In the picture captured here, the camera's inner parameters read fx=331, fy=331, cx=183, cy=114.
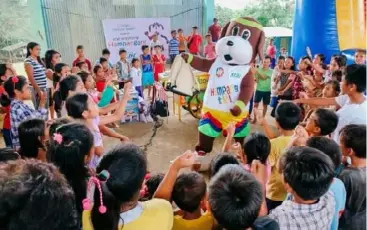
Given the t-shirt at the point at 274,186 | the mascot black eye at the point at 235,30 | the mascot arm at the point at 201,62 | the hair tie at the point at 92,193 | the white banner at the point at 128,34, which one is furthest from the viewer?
the white banner at the point at 128,34

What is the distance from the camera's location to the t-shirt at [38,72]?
14.5ft

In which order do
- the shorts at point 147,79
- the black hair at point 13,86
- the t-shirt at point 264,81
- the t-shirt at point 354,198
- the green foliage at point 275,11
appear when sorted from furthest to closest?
the green foliage at point 275,11
the shorts at point 147,79
the t-shirt at point 264,81
the black hair at point 13,86
the t-shirt at point 354,198

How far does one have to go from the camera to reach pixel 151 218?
4.36 feet

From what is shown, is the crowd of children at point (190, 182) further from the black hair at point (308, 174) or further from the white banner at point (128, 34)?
the white banner at point (128, 34)

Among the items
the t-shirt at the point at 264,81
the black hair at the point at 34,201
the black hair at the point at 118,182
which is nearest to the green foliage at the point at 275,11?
the t-shirt at the point at 264,81

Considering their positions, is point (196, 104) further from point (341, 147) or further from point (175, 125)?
point (341, 147)

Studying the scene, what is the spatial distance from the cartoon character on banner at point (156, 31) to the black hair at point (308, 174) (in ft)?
26.9

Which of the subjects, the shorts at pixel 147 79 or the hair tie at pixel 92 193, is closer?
the hair tie at pixel 92 193

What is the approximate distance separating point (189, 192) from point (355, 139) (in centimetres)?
94

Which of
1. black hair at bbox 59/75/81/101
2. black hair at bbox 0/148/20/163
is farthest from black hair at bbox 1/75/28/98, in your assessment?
black hair at bbox 0/148/20/163

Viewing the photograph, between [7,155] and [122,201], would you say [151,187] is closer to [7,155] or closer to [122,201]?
[122,201]

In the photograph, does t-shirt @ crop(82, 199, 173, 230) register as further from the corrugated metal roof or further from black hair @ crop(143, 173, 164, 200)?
the corrugated metal roof

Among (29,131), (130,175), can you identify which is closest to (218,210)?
(130,175)

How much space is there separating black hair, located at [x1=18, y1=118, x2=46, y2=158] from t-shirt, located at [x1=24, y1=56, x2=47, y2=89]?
8.57 ft
